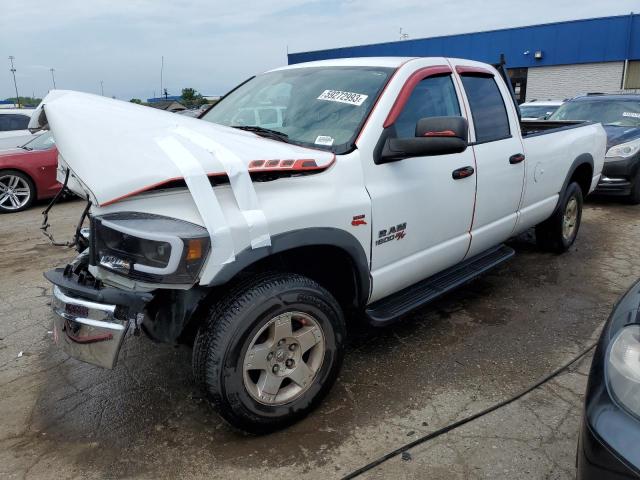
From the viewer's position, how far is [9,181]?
849 centimetres

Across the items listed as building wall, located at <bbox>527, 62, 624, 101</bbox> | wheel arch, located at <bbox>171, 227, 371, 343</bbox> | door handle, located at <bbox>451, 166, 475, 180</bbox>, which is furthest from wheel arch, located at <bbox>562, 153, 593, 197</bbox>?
building wall, located at <bbox>527, 62, 624, 101</bbox>

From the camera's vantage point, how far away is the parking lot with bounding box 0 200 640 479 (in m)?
2.42

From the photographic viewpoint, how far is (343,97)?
3.12m

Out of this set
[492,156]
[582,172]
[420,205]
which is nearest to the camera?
[420,205]

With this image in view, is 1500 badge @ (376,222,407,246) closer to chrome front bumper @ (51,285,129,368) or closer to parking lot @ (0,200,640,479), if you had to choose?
parking lot @ (0,200,640,479)

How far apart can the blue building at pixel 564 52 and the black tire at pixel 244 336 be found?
2987cm

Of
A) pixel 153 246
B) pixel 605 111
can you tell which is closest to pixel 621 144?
pixel 605 111

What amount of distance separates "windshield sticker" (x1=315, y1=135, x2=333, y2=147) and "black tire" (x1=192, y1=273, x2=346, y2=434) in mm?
800

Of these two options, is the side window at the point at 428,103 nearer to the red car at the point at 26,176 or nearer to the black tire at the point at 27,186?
the red car at the point at 26,176

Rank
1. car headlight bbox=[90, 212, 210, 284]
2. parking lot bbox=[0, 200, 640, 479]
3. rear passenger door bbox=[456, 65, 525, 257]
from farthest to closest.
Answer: rear passenger door bbox=[456, 65, 525, 257]
parking lot bbox=[0, 200, 640, 479]
car headlight bbox=[90, 212, 210, 284]

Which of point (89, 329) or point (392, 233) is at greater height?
point (392, 233)

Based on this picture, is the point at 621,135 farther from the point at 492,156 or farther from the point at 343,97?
the point at 343,97

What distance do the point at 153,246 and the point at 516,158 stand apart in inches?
116

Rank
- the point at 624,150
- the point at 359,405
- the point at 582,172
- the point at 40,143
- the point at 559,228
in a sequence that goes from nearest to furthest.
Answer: the point at 359,405, the point at 559,228, the point at 582,172, the point at 624,150, the point at 40,143
